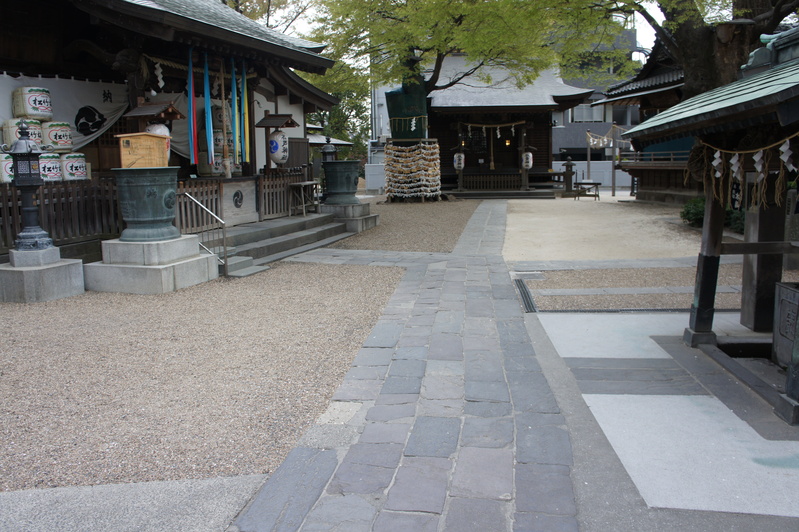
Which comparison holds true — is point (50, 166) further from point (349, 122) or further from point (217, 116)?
point (349, 122)

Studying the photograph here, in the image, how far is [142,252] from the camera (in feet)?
26.4

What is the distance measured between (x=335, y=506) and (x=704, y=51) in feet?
44.7

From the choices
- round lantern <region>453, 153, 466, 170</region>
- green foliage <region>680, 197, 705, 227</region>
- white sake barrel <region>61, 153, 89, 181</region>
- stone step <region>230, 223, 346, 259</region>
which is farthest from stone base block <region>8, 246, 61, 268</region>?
round lantern <region>453, 153, 466, 170</region>

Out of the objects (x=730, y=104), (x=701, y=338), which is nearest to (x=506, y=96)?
(x=701, y=338)

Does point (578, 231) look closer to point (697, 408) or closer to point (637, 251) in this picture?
point (637, 251)

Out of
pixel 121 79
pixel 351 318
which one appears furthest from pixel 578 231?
pixel 121 79

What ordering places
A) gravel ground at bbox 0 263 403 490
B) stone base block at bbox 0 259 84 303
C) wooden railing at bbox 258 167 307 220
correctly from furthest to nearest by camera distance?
1. wooden railing at bbox 258 167 307 220
2. stone base block at bbox 0 259 84 303
3. gravel ground at bbox 0 263 403 490

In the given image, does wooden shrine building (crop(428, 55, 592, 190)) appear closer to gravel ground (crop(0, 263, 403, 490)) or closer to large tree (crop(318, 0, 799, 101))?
large tree (crop(318, 0, 799, 101))

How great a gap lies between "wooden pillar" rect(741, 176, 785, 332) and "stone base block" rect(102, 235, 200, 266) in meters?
6.61

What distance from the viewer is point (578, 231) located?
14.1 metres

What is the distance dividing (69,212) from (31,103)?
193cm

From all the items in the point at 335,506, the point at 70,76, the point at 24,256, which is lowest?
the point at 335,506

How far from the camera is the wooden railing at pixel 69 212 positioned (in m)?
8.13

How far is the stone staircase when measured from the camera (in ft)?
31.7
